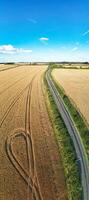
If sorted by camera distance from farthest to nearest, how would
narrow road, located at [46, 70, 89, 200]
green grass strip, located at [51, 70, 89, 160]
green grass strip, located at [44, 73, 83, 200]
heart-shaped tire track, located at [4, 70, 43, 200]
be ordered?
green grass strip, located at [51, 70, 89, 160]
narrow road, located at [46, 70, 89, 200]
green grass strip, located at [44, 73, 83, 200]
heart-shaped tire track, located at [4, 70, 43, 200]

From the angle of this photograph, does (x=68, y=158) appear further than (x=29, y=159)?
Yes

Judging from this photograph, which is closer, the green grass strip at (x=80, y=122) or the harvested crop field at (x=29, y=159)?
the harvested crop field at (x=29, y=159)

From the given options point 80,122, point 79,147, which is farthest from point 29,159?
point 80,122

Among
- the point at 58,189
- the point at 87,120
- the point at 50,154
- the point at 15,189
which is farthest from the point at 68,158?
the point at 87,120

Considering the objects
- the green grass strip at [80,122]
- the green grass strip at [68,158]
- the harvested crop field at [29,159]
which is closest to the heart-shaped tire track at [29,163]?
the harvested crop field at [29,159]

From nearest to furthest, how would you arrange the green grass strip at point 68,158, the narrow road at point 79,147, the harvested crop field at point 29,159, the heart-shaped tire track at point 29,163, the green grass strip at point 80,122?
the harvested crop field at point 29,159 < the heart-shaped tire track at point 29,163 < the green grass strip at point 68,158 < the narrow road at point 79,147 < the green grass strip at point 80,122

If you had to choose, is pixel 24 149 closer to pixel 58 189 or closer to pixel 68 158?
pixel 68 158

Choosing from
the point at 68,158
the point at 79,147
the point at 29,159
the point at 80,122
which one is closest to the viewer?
the point at 29,159

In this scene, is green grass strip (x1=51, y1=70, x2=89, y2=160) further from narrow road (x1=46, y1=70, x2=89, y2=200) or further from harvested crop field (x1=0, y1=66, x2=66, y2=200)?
harvested crop field (x1=0, y1=66, x2=66, y2=200)

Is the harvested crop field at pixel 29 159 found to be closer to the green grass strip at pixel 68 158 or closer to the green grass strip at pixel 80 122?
the green grass strip at pixel 68 158

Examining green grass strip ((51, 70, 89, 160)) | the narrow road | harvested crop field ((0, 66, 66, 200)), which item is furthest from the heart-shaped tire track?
green grass strip ((51, 70, 89, 160))

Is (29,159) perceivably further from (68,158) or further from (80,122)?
(80,122)
